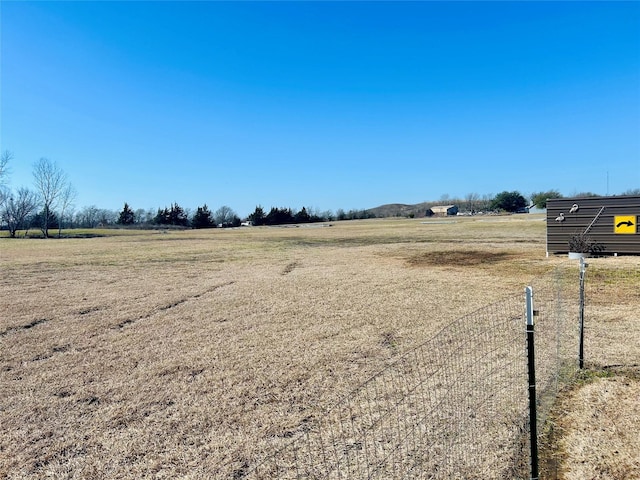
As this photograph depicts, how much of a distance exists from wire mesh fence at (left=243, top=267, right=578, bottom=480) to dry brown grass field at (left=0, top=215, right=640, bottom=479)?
238 millimetres

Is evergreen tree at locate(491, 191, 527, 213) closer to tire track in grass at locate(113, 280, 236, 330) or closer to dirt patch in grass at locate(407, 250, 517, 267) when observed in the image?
dirt patch in grass at locate(407, 250, 517, 267)

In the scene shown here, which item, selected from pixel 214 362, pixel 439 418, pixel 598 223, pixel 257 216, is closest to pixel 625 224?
pixel 598 223

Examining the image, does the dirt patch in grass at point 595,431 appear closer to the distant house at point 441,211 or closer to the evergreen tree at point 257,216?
A: the evergreen tree at point 257,216

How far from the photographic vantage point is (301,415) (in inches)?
135

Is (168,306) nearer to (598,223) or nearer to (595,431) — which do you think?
(595,431)

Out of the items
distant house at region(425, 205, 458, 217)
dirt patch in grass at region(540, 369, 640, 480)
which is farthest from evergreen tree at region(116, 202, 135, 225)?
dirt patch in grass at region(540, 369, 640, 480)

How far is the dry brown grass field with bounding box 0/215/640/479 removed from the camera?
2.94 meters

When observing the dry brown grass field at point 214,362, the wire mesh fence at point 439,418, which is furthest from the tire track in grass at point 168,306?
the wire mesh fence at point 439,418

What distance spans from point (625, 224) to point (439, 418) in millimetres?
12754

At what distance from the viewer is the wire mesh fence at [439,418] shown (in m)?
2.67

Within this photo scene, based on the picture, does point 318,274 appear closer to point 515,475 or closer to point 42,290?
point 42,290

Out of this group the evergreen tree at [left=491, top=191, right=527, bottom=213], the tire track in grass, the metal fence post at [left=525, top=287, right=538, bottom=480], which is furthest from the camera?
the evergreen tree at [left=491, top=191, right=527, bottom=213]

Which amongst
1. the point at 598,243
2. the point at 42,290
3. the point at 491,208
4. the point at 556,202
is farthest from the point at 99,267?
the point at 491,208

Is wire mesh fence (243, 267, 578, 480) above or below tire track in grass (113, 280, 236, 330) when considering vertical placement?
below
